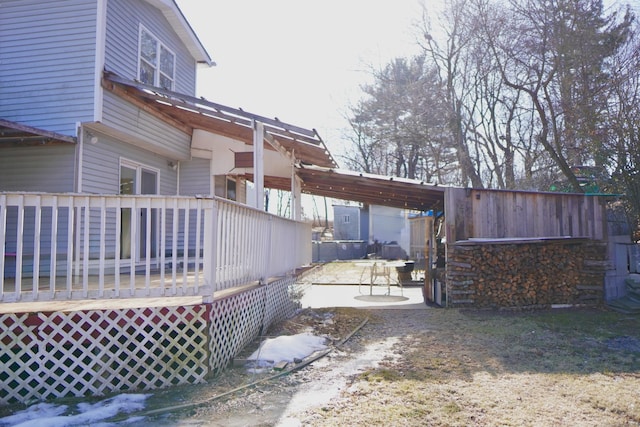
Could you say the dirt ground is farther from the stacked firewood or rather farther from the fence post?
the stacked firewood

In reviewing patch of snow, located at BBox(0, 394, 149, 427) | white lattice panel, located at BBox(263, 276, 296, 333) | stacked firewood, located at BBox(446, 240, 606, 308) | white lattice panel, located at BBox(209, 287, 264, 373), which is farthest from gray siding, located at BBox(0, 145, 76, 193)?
stacked firewood, located at BBox(446, 240, 606, 308)

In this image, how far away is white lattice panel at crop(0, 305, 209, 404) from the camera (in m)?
3.88

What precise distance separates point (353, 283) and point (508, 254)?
5744 mm

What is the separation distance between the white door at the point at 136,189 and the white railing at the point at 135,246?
0.11ft

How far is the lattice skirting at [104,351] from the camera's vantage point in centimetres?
388

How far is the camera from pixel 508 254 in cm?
825

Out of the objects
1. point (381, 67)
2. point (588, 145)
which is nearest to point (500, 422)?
point (588, 145)

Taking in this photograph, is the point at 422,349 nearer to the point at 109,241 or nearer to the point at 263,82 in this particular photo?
the point at 109,241

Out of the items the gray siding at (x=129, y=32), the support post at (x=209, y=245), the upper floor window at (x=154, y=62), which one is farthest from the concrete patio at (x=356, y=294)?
the gray siding at (x=129, y=32)

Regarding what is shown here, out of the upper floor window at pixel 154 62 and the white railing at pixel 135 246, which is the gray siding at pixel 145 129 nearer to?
the upper floor window at pixel 154 62

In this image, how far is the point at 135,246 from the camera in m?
4.82

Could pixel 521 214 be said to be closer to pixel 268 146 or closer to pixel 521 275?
pixel 521 275

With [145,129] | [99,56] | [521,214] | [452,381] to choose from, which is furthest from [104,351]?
[521,214]

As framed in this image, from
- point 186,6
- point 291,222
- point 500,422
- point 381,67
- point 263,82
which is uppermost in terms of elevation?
point 381,67
